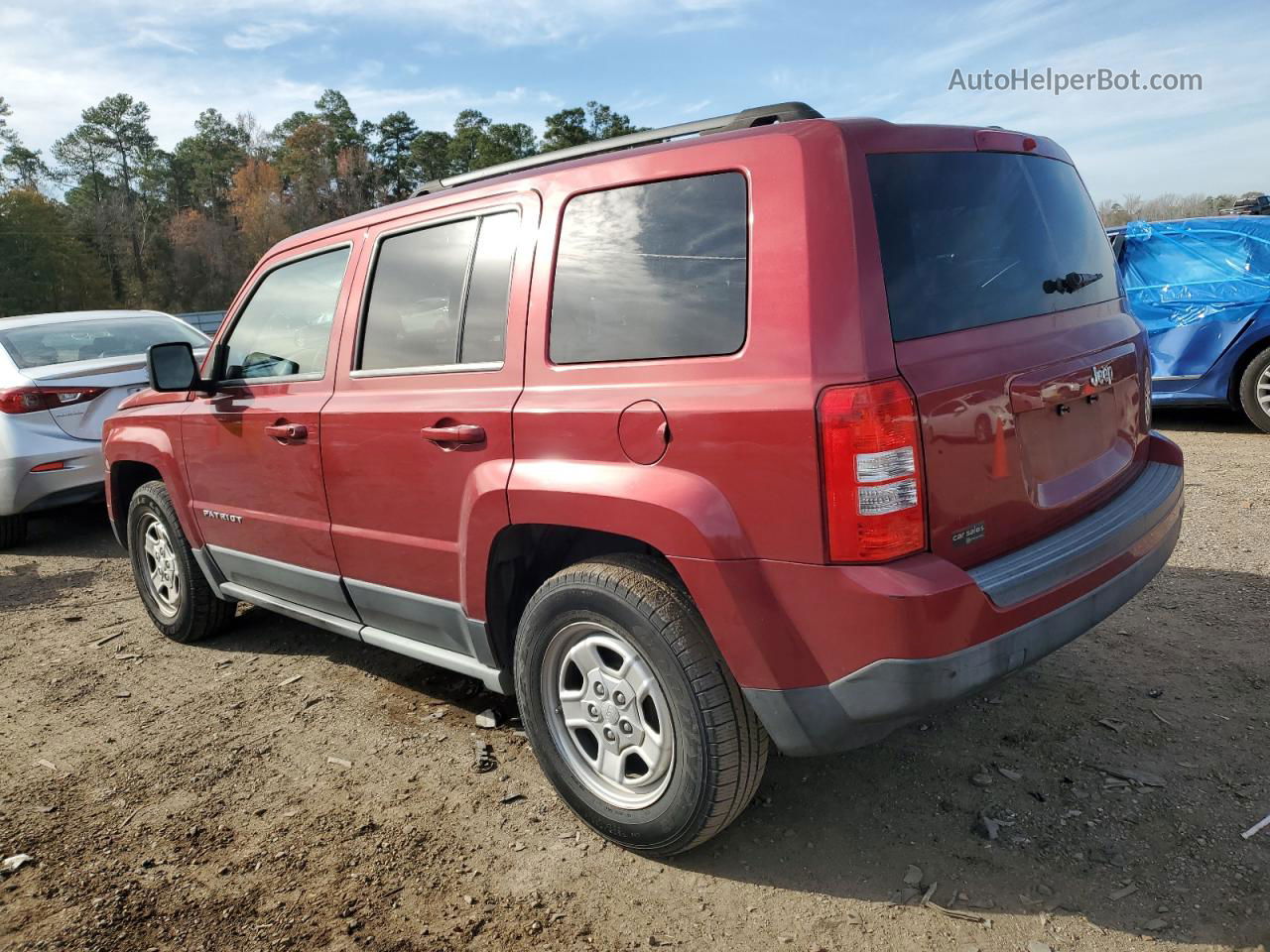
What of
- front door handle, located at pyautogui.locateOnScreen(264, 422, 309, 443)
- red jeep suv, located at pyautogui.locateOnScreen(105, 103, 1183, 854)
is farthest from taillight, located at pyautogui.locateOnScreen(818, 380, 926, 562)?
front door handle, located at pyautogui.locateOnScreen(264, 422, 309, 443)

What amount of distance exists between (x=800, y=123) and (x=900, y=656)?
4.37 feet

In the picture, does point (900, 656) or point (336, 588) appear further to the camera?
point (336, 588)

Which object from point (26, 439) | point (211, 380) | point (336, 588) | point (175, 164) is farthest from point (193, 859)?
point (175, 164)

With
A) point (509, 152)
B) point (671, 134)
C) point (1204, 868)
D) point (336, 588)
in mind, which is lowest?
point (1204, 868)

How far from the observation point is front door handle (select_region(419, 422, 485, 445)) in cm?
285

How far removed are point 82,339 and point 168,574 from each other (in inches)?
139

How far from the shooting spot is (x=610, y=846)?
9.12 ft

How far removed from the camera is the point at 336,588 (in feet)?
11.8

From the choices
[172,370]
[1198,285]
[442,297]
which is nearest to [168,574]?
[172,370]

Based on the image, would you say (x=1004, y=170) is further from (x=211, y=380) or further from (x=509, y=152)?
(x=509, y=152)

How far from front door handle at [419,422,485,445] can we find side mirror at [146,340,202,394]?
5.28 ft

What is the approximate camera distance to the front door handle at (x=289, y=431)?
352cm

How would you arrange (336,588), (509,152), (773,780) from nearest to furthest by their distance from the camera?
(773,780), (336,588), (509,152)

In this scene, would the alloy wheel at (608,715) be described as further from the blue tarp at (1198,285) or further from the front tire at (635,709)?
the blue tarp at (1198,285)
